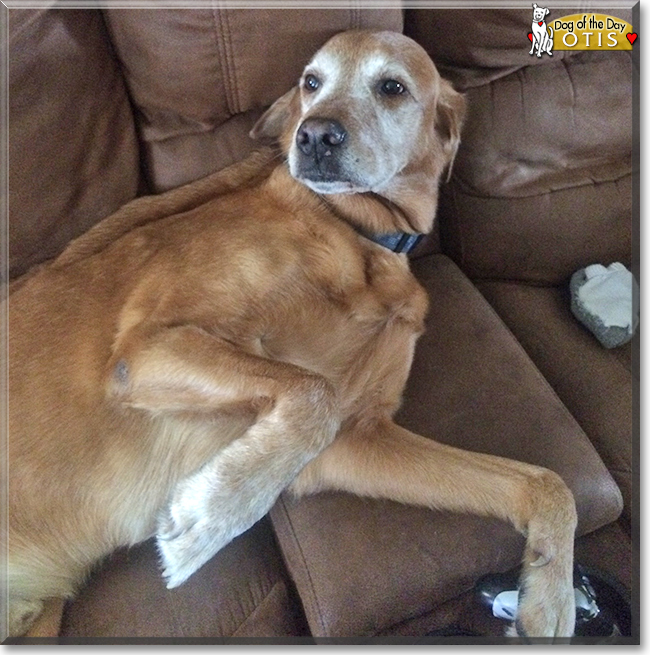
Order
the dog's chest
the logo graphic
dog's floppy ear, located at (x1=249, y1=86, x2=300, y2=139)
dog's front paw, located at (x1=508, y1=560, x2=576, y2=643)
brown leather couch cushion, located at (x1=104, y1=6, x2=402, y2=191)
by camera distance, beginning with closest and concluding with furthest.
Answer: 1. dog's front paw, located at (x1=508, y1=560, x2=576, y2=643)
2. the dog's chest
3. brown leather couch cushion, located at (x1=104, y1=6, x2=402, y2=191)
4. dog's floppy ear, located at (x1=249, y1=86, x2=300, y2=139)
5. the logo graphic

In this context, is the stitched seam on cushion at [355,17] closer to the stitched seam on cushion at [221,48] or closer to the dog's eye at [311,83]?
the dog's eye at [311,83]

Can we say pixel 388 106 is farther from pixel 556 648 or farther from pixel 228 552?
pixel 556 648

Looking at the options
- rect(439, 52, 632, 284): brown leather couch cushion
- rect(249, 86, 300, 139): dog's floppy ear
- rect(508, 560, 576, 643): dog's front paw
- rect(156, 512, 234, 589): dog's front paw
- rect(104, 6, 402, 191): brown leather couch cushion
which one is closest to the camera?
rect(156, 512, 234, 589): dog's front paw

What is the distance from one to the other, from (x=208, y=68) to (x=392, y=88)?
503mm

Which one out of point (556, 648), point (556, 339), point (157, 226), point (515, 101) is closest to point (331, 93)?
point (157, 226)

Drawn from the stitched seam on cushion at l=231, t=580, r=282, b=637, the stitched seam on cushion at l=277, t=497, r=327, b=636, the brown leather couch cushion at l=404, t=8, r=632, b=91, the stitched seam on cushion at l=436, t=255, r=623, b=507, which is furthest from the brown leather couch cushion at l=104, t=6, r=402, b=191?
the stitched seam on cushion at l=231, t=580, r=282, b=637

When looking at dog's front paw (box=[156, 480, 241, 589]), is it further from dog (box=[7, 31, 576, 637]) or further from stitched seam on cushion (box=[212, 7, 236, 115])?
stitched seam on cushion (box=[212, 7, 236, 115])

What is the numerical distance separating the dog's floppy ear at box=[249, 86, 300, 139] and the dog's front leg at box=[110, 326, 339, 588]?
721 mm

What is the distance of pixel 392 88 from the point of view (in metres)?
1.57

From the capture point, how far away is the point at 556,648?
4.32ft

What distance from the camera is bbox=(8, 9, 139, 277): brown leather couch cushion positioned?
1512mm

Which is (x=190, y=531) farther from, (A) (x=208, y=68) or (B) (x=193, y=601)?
(A) (x=208, y=68)

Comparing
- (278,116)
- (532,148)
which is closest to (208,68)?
(278,116)

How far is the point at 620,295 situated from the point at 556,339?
26cm
